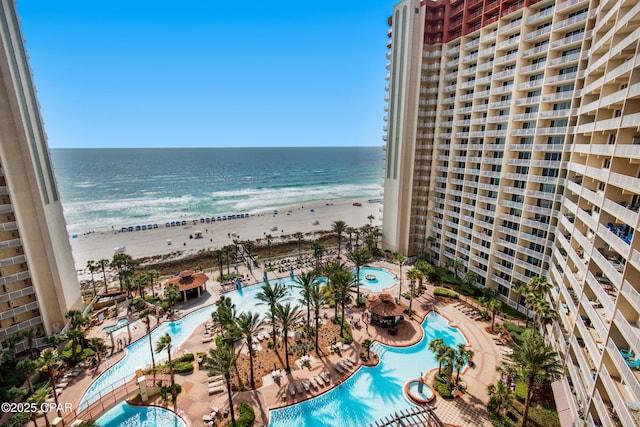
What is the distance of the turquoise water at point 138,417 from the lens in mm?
28578

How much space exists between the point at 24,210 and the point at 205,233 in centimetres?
6096

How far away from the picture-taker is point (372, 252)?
70.2m

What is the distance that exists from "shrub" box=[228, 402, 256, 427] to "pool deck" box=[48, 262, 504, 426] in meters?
0.66

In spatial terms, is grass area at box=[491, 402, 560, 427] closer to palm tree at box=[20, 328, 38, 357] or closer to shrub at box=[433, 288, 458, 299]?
shrub at box=[433, 288, 458, 299]

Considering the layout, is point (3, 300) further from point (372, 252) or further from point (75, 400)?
point (372, 252)

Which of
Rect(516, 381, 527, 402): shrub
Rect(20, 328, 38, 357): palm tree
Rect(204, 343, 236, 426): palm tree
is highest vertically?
Rect(204, 343, 236, 426): palm tree

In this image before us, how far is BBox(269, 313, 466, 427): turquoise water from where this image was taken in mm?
28984

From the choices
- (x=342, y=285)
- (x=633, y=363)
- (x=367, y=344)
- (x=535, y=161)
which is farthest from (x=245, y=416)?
(x=535, y=161)

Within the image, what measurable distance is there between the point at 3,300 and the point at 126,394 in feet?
66.8

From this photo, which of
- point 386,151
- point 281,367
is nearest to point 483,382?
point 281,367

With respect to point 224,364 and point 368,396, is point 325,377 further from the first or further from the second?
point 224,364

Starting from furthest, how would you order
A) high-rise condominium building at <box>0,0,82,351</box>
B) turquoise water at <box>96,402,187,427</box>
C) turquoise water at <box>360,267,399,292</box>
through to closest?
1. turquoise water at <box>360,267,399,292</box>
2. high-rise condominium building at <box>0,0,82,351</box>
3. turquoise water at <box>96,402,187,427</box>

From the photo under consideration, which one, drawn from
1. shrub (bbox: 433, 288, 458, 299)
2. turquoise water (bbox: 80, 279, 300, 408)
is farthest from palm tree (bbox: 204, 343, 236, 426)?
shrub (bbox: 433, 288, 458, 299)

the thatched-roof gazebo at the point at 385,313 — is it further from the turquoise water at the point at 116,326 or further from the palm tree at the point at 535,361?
the turquoise water at the point at 116,326
